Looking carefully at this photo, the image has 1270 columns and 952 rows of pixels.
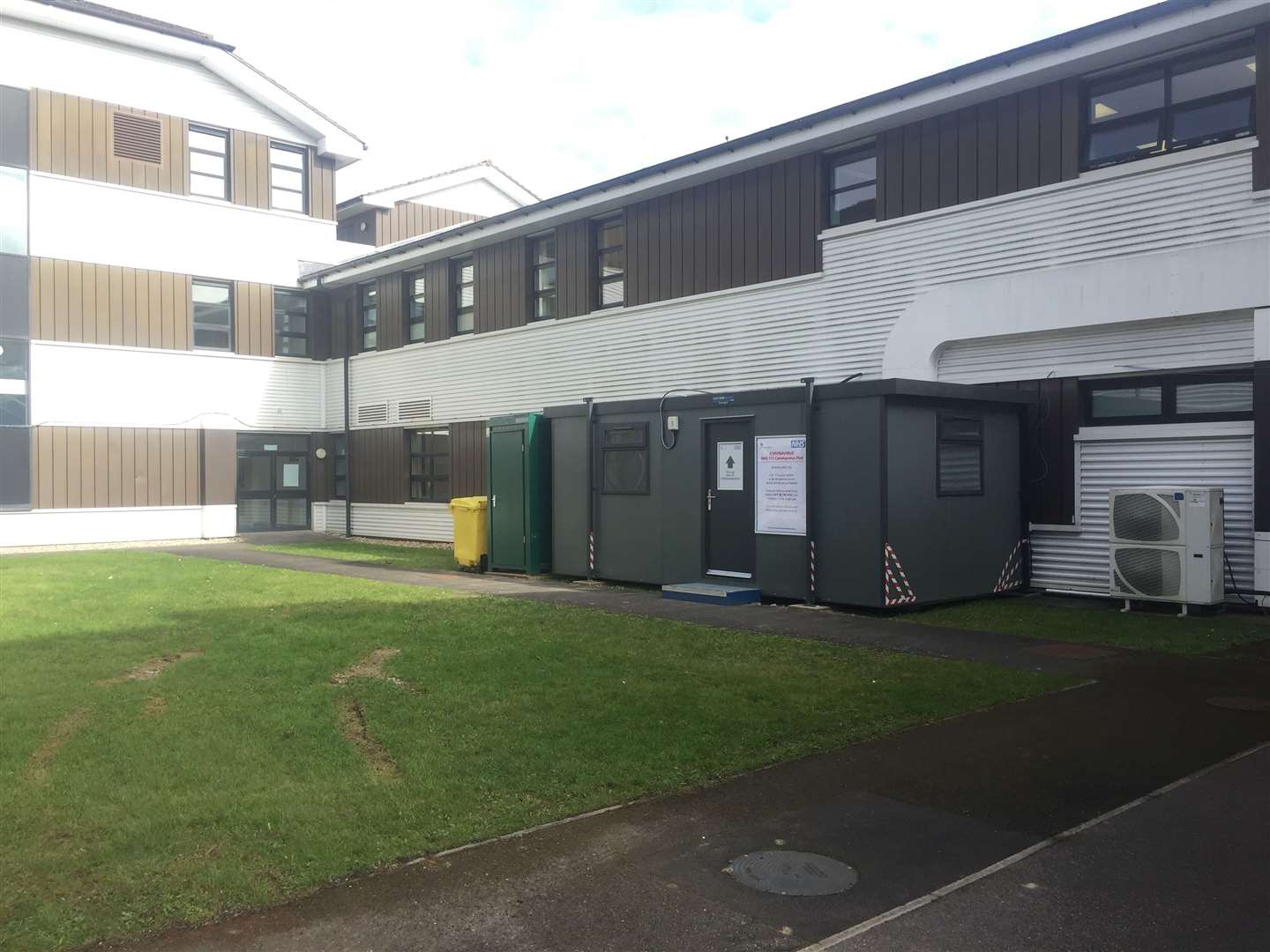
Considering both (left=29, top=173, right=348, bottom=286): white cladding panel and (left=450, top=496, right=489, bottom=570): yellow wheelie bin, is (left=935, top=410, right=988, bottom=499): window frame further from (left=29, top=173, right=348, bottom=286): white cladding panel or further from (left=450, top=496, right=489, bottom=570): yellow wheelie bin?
(left=29, top=173, right=348, bottom=286): white cladding panel

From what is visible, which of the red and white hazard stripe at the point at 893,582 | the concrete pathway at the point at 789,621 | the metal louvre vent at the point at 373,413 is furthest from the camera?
the metal louvre vent at the point at 373,413

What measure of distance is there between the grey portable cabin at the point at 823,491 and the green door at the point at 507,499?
1.89 metres

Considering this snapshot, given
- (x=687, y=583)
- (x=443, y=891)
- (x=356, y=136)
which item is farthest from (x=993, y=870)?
(x=356, y=136)

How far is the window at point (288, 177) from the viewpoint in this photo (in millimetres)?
28000

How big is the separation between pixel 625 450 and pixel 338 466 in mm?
15717

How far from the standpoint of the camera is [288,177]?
2834 centimetres

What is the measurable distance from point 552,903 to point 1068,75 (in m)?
13.1

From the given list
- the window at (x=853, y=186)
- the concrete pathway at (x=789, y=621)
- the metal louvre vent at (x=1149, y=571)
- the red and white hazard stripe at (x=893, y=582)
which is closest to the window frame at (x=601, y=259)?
the window at (x=853, y=186)

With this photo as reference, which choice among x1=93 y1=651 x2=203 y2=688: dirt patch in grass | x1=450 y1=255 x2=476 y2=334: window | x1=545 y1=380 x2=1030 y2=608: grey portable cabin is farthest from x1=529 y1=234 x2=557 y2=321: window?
x1=93 y1=651 x2=203 y2=688: dirt patch in grass

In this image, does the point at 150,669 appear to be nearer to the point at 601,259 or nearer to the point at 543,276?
the point at 601,259

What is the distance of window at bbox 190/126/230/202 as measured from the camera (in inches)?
1041

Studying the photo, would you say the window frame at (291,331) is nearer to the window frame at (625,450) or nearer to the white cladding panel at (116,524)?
the white cladding panel at (116,524)

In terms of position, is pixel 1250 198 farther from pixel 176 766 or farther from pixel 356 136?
pixel 356 136

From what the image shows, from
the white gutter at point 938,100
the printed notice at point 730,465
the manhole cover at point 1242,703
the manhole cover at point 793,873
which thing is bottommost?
the manhole cover at point 793,873
